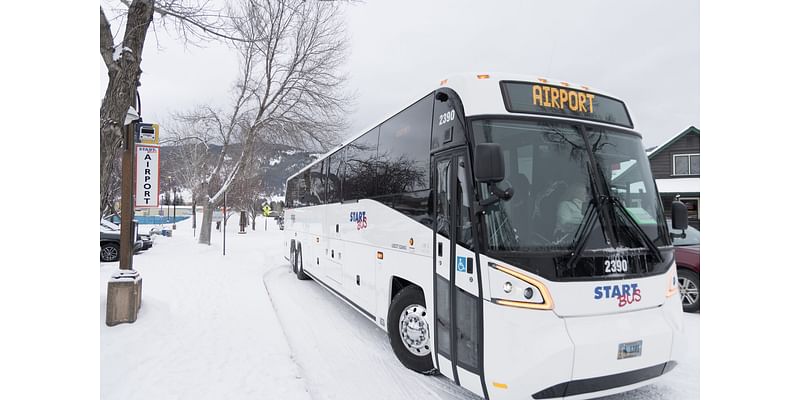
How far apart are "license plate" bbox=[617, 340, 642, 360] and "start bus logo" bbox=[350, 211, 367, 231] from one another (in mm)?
3939

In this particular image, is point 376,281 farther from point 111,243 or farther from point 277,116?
point 277,116

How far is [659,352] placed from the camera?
3.64m

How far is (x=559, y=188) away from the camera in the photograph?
3.78 metres

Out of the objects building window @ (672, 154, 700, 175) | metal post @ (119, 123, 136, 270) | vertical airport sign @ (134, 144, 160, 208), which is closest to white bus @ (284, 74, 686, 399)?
metal post @ (119, 123, 136, 270)

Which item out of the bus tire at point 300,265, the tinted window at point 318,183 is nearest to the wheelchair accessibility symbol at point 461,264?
the tinted window at point 318,183

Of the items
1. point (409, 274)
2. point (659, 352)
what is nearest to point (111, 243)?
point (409, 274)

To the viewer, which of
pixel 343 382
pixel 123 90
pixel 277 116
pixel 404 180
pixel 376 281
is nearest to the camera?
pixel 343 382

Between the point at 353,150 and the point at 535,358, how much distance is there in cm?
507

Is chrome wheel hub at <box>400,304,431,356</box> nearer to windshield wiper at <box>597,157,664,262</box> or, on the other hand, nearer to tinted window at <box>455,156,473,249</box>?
tinted window at <box>455,156,473,249</box>

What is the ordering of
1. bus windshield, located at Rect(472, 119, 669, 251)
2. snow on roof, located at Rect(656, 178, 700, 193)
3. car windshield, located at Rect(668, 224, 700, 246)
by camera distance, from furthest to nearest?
snow on roof, located at Rect(656, 178, 700, 193), car windshield, located at Rect(668, 224, 700, 246), bus windshield, located at Rect(472, 119, 669, 251)

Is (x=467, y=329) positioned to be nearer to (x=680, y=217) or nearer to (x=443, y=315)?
(x=443, y=315)

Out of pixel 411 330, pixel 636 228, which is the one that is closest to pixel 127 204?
pixel 411 330

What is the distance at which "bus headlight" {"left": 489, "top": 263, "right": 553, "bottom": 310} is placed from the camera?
3467 millimetres

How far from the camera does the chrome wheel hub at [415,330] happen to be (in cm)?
488
